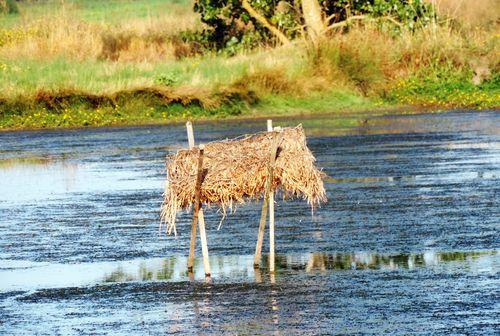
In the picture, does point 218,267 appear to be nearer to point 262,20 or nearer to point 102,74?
point 102,74

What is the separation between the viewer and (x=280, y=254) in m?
14.1

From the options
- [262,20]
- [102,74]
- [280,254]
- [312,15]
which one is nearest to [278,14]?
[262,20]

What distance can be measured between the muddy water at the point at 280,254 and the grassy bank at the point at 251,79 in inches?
355

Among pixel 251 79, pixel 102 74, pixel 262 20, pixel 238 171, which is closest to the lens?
pixel 238 171

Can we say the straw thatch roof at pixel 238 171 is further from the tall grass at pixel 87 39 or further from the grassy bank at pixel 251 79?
the tall grass at pixel 87 39

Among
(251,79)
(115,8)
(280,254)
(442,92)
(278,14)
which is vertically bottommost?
(280,254)

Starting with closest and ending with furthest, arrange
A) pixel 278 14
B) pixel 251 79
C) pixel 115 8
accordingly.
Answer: pixel 251 79, pixel 278 14, pixel 115 8

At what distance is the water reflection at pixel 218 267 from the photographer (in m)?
12.9

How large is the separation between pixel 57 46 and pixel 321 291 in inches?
1187

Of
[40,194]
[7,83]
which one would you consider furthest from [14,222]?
[7,83]

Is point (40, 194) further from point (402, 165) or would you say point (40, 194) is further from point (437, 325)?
point (437, 325)

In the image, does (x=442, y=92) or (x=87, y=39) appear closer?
(x=442, y=92)

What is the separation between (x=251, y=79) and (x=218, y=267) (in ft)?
73.0

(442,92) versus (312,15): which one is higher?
(312,15)
